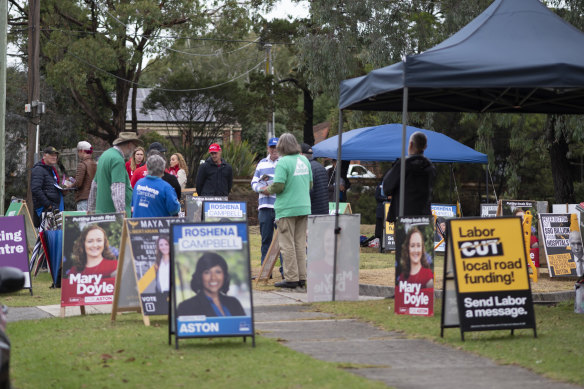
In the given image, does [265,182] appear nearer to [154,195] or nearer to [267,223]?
[267,223]

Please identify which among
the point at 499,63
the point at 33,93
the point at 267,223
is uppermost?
the point at 33,93

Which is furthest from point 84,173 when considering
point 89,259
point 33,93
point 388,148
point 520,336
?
point 33,93

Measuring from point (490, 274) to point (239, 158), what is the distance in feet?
89.1

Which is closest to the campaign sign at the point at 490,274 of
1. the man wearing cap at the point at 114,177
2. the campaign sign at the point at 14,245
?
the man wearing cap at the point at 114,177

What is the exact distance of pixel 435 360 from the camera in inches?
293

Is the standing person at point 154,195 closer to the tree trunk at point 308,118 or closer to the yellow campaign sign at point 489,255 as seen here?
the yellow campaign sign at point 489,255

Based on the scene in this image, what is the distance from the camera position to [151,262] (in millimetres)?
9320

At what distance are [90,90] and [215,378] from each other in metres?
36.0

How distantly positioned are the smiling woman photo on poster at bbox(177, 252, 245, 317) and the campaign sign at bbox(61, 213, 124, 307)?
102 inches

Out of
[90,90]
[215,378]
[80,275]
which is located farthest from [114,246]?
[90,90]

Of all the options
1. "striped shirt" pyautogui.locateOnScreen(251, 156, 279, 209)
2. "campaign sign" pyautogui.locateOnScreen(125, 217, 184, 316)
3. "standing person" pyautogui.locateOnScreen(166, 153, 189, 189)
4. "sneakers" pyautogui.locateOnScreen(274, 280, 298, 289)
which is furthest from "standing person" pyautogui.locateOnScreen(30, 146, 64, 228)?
"campaign sign" pyautogui.locateOnScreen(125, 217, 184, 316)

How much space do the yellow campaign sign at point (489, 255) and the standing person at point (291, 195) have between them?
4.06m

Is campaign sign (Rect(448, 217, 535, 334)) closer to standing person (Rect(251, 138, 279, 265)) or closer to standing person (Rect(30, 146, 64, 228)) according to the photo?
standing person (Rect(251, 138, 279, 265))

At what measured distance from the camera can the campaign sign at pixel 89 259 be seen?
10.1m
